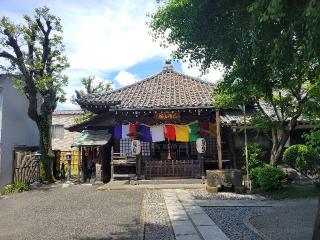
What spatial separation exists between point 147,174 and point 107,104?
4742mm

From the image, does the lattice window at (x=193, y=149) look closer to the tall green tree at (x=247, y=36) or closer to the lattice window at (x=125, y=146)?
the lattice window at (x=125, y=146)

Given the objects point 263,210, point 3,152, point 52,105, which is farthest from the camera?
point 52,105

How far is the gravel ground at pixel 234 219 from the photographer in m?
8.70

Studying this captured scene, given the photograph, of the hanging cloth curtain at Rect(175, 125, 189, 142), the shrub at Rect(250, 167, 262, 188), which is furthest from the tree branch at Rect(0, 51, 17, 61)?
the shrub at Rect(250, 167, 262, 188)

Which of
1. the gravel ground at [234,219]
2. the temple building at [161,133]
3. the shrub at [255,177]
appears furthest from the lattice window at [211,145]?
the gravel ground at [234,219]

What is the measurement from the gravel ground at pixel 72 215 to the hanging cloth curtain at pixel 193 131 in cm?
585

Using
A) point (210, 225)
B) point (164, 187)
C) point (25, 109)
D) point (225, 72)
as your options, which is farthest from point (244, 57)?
point (25, 109)

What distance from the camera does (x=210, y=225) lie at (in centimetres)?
959

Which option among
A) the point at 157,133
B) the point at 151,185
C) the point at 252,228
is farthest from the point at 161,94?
the point at 252,228

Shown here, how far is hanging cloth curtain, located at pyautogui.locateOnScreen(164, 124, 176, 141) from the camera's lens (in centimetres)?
2097

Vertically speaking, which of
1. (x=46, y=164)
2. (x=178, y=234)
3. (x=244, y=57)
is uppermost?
(x=244, y=57)

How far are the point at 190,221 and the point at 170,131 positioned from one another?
437 inches

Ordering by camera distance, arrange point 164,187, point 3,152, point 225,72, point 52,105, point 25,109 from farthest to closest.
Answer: point 25,109
point 52,105
point 3,152
point 164,187
point 225,72

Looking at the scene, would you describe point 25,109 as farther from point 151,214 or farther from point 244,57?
point 244,57
